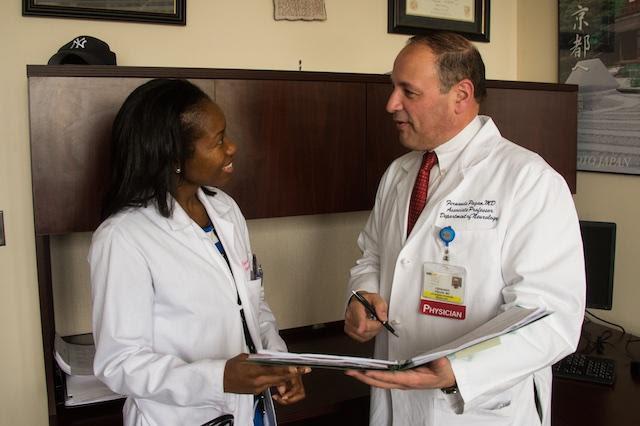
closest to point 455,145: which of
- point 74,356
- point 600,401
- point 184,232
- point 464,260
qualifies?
point 464,260

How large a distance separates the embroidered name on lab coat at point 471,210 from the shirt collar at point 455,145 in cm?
13

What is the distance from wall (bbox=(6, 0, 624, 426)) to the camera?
185cm

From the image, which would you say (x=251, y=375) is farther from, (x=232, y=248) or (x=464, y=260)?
(x=464, y=260)

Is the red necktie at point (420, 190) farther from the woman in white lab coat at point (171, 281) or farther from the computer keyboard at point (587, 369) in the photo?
the computer keyboard at point (587, 369)

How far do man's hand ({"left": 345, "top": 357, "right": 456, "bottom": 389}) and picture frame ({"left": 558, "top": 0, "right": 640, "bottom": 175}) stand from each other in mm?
1481

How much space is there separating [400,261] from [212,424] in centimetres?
60

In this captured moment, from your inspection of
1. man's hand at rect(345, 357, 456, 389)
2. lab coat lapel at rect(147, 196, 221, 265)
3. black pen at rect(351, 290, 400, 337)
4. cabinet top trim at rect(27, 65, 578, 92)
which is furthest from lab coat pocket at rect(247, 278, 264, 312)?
cabinet top trim at rect(27, 65, 578, 92)

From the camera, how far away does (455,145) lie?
1.51 metres

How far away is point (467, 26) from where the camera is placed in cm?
259

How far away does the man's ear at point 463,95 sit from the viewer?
4.78ft

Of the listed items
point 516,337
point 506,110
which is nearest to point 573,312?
point 516,337

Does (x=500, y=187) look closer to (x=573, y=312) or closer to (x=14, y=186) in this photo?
(x=573, y=312)

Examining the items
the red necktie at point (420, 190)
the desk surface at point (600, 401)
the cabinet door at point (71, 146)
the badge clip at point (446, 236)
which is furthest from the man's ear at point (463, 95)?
the desk surface at point (600, 401)

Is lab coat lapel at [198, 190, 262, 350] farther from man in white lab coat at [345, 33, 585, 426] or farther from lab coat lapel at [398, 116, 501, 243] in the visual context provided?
lab coat lapel at [398, 116, 501, 243]
